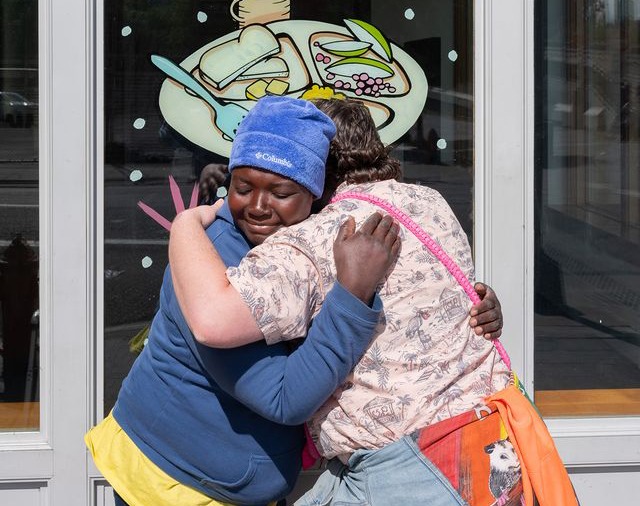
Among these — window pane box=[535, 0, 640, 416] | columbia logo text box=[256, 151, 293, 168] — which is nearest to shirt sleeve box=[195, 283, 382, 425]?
columbia logo text box=[256, 151, 293, 168]

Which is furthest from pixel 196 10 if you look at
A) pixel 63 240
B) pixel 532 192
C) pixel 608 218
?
pixel 608 218

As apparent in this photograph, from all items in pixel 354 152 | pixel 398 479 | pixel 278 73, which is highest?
pixel 278 73

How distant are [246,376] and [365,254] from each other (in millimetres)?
355

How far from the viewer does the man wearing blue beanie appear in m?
2.13

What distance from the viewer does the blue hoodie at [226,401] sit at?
2148 mm

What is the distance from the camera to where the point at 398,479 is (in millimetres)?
2188

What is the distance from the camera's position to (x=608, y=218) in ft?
12.2

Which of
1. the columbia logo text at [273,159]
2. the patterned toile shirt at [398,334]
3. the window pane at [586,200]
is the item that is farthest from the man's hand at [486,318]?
the window pane at [586,200]

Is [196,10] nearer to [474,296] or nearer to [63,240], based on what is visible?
[63,240]

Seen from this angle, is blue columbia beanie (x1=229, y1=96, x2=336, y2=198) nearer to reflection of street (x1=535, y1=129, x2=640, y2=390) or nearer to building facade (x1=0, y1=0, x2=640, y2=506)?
building facade (x1=0, y1=0, x2=640, y2=506)

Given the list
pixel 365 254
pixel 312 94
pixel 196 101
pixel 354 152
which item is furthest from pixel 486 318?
pixel 196 101

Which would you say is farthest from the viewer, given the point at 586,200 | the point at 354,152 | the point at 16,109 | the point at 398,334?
the point at 586,200

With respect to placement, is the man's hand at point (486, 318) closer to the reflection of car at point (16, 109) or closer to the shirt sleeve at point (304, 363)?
the shirt sleeve at point (304, 363)

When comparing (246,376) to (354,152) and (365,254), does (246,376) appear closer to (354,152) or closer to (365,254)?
(365,254)
